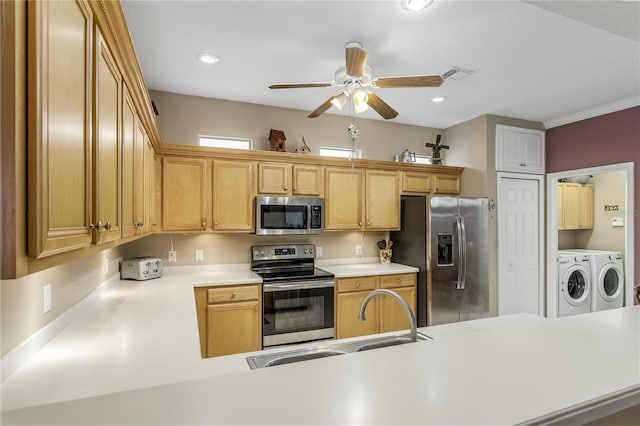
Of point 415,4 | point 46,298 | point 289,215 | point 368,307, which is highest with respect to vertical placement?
point 415,4

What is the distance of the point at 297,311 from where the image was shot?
128 inches

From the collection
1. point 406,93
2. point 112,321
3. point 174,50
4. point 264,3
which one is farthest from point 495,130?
point 112,321

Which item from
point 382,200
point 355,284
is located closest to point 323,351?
point 355,284

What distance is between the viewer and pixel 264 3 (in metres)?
1.95

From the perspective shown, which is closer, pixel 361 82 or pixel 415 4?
pixel 415 4

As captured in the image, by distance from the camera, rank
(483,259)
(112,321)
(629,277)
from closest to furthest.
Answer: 1. (112,321)
2. (629,277)
3. (483,259)

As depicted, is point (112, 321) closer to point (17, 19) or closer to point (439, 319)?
point (17, 19)

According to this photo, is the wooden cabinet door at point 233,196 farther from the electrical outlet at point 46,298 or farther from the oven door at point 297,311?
the electrical outlet at point 46,298

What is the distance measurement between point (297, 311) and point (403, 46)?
8.19 feet

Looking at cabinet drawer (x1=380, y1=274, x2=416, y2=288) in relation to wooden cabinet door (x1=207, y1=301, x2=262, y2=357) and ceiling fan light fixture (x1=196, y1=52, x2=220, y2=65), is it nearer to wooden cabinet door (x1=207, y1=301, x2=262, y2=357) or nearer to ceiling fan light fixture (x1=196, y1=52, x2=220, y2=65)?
wooden cabinet door (x1=207, y1=301, x2=262, y2=357)

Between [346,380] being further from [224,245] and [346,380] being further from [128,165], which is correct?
[224,245]

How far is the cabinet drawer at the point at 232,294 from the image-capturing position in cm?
296

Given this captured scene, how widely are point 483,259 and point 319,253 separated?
75.6 inches

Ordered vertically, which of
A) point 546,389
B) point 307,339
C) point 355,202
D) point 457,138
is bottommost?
point 307,339
